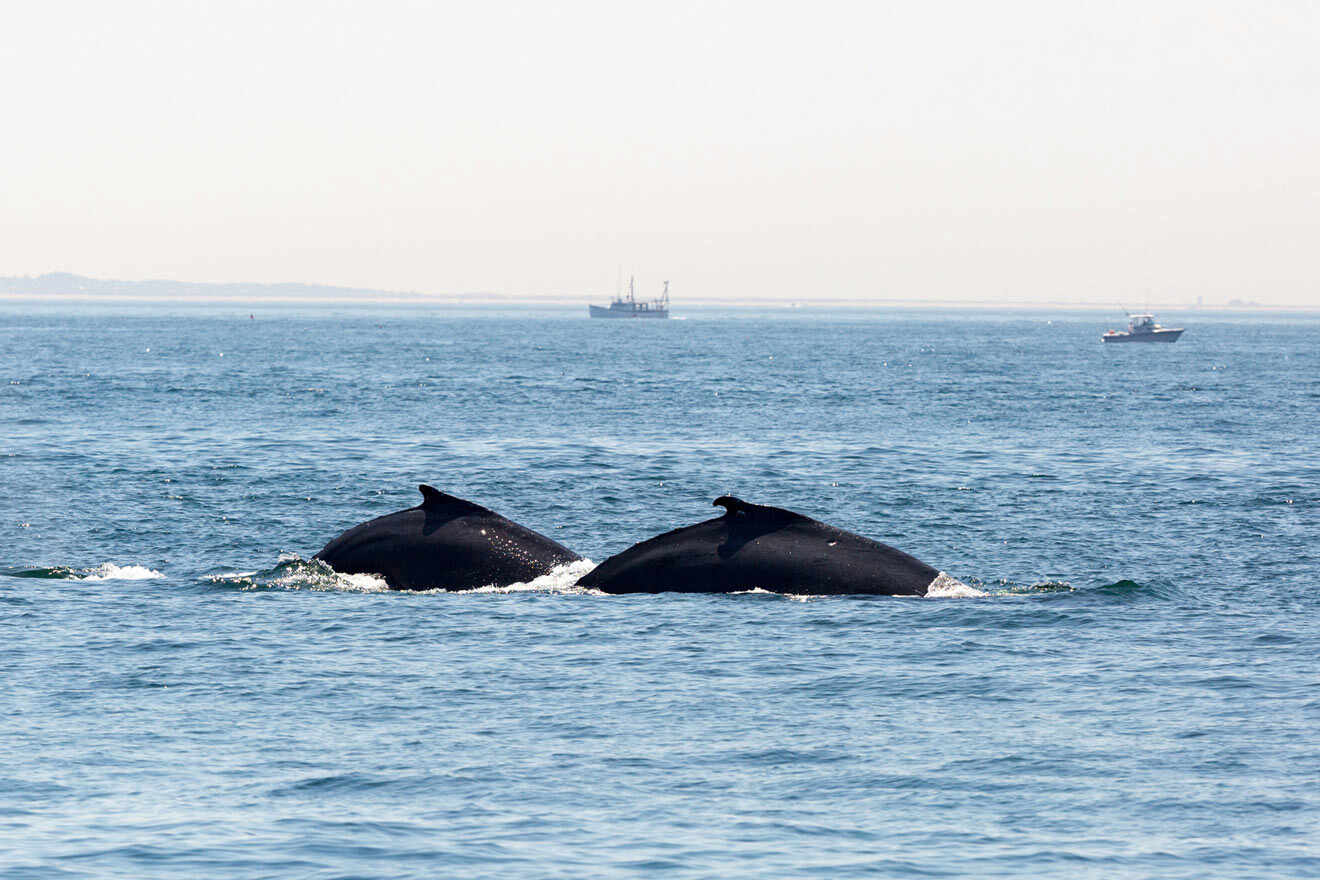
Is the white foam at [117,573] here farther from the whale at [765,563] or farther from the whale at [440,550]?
the whale at [765,563]

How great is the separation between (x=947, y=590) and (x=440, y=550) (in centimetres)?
708

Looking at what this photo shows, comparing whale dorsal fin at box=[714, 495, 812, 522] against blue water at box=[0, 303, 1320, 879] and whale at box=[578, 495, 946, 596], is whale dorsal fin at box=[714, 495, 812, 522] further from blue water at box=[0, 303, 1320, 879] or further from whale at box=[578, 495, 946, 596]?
blue water at box=[0, 303, 1320, 879]

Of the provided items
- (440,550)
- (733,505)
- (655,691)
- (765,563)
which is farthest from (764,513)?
(655,691)

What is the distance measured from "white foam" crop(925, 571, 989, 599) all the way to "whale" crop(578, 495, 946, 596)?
0.10 meters

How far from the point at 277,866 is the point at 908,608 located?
11240 mm

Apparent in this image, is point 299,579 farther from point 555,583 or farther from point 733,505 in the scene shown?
point 733,505

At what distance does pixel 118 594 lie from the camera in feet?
76.8

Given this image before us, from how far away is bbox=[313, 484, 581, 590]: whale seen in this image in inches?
907

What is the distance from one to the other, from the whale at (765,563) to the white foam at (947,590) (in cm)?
10

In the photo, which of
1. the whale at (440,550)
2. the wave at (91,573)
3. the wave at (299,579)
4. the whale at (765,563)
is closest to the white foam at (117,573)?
the wave at (91,573)

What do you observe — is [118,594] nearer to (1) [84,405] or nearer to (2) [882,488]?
(2) [882,488]

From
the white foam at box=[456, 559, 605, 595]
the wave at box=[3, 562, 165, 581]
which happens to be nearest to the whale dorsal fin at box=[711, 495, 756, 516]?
the white foam at box=[456, 559, 605, 595]

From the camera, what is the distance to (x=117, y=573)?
84.2 feet

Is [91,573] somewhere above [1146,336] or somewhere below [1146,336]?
below
